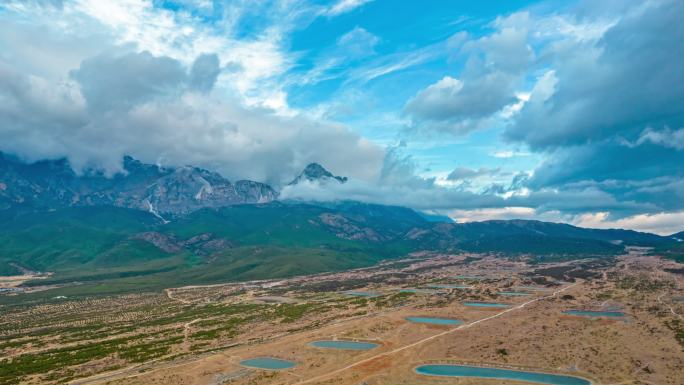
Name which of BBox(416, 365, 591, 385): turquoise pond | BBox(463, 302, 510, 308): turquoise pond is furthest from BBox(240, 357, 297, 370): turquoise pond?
BBox(463, 302, 510, 308): turquoise pond

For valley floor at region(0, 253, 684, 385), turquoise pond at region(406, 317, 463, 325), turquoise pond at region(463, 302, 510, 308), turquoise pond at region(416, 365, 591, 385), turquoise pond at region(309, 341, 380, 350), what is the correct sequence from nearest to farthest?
turquoise pond at region(416, 365, 591, 385) < valley floor at region(0, 253, 684, 385) < turquoise pond at region(309, 341, 380, 350) < turquoise pond at region(406, 317, 463, 325) < turquoise pond at region(463, 302, 510, 308)

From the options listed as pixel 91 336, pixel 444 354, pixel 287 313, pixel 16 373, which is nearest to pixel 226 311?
pixel 287 313

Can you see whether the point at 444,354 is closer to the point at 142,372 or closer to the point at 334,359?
the point at 334,359

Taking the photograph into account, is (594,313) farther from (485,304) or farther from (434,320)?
(434,320)

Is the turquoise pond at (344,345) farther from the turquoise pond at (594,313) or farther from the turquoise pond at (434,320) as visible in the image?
the turquoise pond at (594,313)

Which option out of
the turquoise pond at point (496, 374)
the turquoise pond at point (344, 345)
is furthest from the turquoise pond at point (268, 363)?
the turquoise pond at point (496, 374)

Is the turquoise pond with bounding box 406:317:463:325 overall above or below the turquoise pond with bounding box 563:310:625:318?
below

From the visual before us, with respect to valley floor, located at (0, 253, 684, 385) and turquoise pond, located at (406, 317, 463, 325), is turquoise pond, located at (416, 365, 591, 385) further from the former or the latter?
turquoise pond, located at (406, 317, 463, 325)
